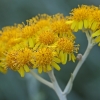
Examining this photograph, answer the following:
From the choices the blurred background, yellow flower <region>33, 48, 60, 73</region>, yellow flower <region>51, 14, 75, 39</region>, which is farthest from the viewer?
the blurred background

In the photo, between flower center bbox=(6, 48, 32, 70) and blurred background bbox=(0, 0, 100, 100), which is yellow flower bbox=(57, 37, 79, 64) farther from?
blurred background bbox=(0, 0, 100, 100)

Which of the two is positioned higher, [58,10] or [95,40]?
[58,10]

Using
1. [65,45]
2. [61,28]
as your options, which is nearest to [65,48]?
[65,45]

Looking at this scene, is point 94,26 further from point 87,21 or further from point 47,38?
point 47,38

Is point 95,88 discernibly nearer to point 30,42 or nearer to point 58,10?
point 58,10

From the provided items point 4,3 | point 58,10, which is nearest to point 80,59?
point 58,10

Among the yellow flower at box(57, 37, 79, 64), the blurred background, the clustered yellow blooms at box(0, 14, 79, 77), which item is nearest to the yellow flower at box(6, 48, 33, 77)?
the clustered yellow blooms at box(0, 14, 79, 77)

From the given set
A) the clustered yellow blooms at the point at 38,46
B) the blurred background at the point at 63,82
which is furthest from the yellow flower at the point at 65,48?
the blurred background at the point at 63,82
